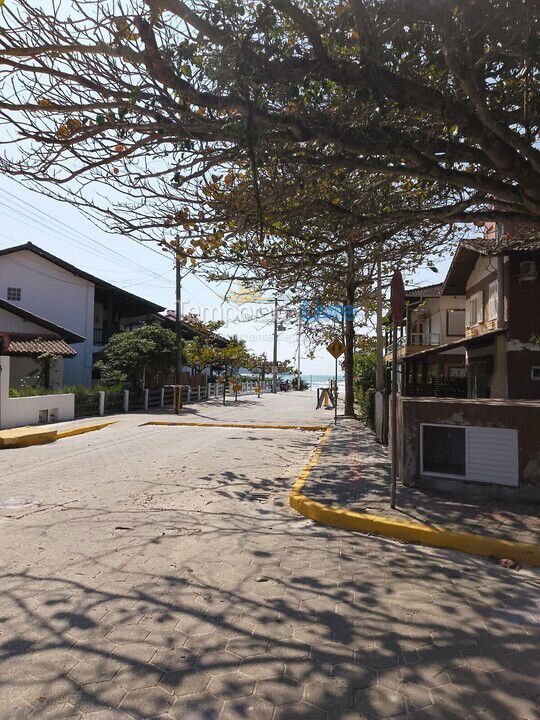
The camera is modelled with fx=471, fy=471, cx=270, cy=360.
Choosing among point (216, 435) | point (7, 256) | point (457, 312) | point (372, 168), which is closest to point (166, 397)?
point (7, 256)

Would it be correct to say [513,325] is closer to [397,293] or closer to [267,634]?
[397,293]

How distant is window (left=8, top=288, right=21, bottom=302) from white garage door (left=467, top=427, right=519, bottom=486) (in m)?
26.2

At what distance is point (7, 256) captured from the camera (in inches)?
1004

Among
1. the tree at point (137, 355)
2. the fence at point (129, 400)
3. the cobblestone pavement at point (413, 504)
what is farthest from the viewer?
the tree at point (137, 355)

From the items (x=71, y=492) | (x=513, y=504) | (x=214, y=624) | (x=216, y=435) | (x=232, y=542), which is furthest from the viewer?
(x=216, y=435)

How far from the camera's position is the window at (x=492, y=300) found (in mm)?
15966

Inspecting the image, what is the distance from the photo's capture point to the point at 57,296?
1069 inches

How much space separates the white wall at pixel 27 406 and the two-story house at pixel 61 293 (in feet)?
34.8

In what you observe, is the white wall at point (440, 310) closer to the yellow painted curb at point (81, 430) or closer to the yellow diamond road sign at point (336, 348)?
the yellow diamond road sign at point (336, 348)

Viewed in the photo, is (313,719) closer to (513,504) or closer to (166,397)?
(513,504)

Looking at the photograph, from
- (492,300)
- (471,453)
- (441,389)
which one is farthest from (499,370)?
(471,453)

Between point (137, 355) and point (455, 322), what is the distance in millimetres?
16984

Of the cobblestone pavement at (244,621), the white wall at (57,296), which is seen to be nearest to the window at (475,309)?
the cobblestone pavement at (244,621)

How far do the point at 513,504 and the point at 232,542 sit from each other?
3.56m
